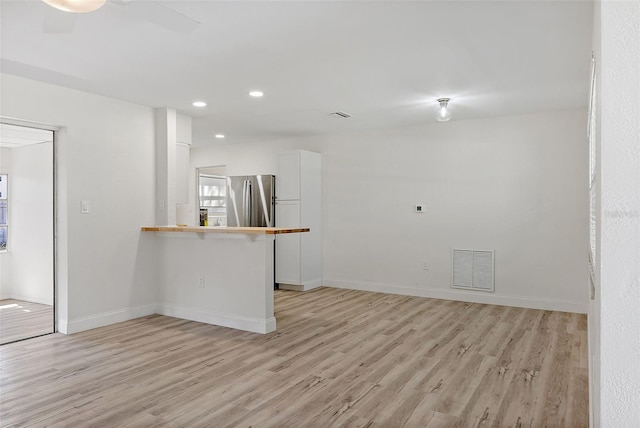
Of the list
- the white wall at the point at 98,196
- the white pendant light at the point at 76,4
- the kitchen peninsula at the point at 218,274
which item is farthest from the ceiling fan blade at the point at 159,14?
the white wall at the point at 98,196

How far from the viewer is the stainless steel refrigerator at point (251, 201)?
6.47 metres

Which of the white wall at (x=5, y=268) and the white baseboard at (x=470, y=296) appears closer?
the white baseboard at (x=470, y=296)

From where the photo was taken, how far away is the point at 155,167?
4.86m

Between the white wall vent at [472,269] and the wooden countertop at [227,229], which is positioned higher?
the wooden countertop at [227,229]

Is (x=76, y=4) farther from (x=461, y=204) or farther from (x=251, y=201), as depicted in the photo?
(x=251, y=201)

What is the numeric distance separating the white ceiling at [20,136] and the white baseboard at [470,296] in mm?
4071

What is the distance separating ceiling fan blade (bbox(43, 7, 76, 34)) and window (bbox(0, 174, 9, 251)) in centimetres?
385

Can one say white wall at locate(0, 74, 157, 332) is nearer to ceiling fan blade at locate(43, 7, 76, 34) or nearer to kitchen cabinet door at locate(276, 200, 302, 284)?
ceiling fan blade at locate(43, 7, 76, 34)

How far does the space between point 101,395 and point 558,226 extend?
188 inches
